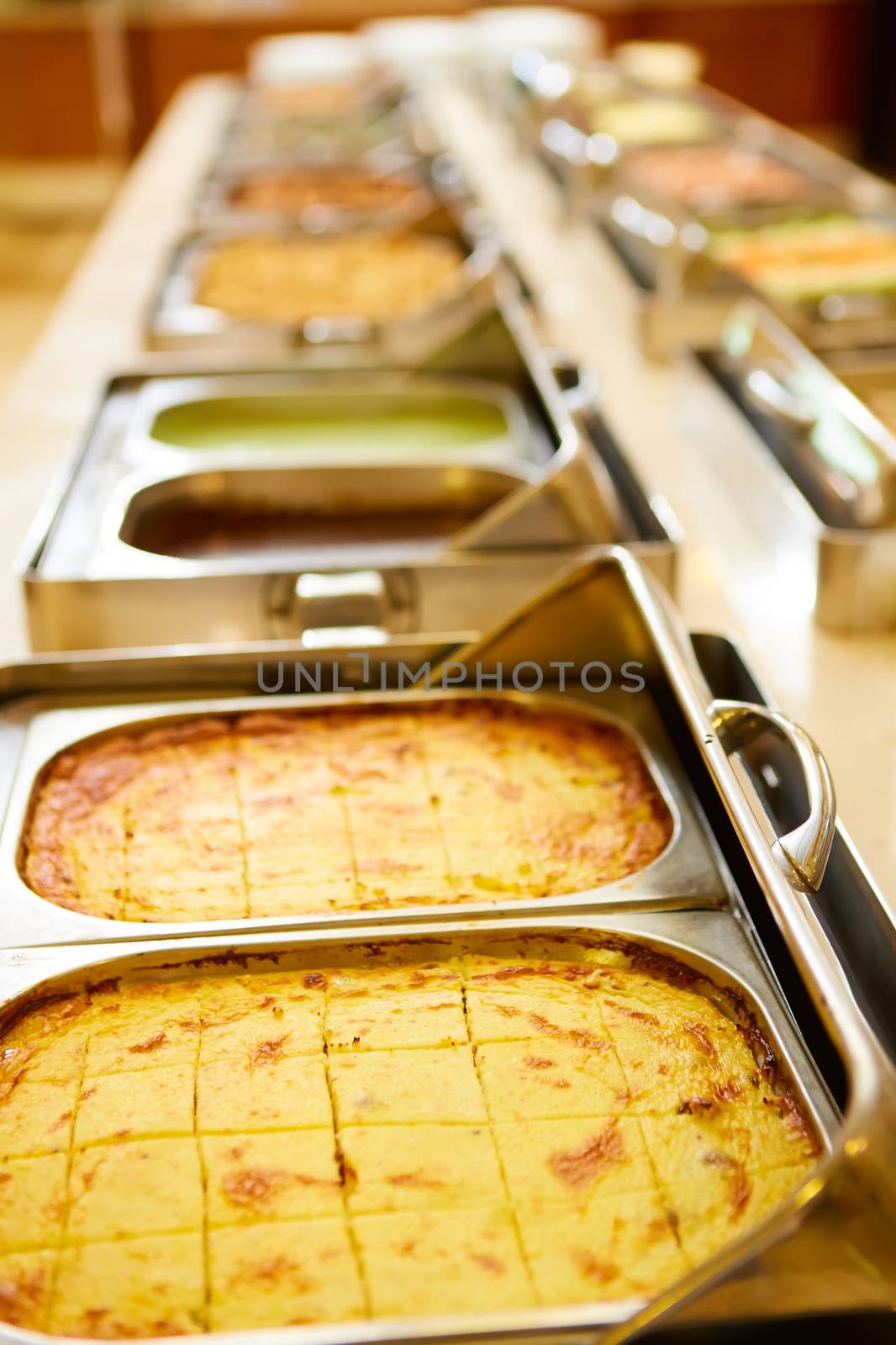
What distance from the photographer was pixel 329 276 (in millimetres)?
2787

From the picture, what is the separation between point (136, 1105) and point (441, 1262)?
0.81ft

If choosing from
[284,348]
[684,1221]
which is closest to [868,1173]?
[684,1221]

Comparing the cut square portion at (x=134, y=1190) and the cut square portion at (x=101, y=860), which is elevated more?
the cut square portion at (x=134, y=1190)

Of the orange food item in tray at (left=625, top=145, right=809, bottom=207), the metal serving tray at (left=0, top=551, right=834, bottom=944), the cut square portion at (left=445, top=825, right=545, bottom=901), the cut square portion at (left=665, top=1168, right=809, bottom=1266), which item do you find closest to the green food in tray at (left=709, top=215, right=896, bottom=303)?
the orange food item in tray at (left=625, top=145, right=809, bottom=207)

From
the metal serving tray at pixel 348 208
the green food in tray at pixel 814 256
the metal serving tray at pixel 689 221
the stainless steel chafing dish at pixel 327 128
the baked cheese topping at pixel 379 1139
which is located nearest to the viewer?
the baked cheese topping at pixel 379 1139

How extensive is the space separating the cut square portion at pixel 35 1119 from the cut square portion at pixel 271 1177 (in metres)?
0.10

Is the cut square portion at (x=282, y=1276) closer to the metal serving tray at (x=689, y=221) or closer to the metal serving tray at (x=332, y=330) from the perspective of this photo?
the metal serving tray at (x=689, y=221)

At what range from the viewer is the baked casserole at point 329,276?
8.52 feet

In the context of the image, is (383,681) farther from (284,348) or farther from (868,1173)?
(284,348)

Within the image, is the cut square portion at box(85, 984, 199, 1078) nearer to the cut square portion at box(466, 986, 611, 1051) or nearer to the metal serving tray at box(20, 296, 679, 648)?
the cut square portion at box(466, 986, 611, 1051)

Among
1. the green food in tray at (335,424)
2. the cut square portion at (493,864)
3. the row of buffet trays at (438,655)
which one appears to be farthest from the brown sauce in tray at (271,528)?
the cut square portion at (493,864)

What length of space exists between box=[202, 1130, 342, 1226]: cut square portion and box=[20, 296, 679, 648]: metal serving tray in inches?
28.6

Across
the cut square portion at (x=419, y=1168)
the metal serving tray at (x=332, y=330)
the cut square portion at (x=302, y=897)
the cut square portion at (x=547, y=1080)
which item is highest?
the cut square portion at (x=419, y=1168)

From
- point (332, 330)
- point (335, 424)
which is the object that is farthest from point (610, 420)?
point (332, 330)
